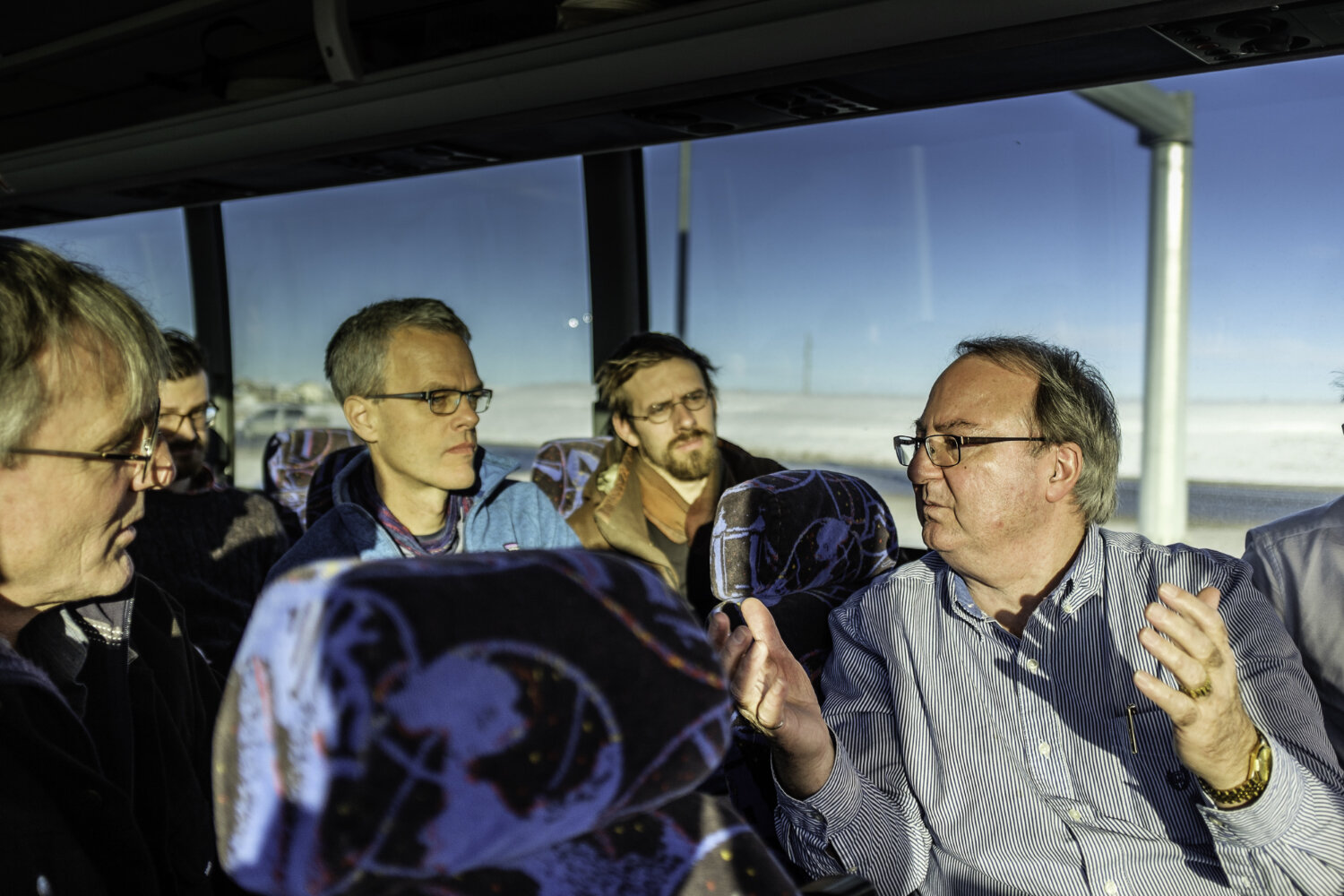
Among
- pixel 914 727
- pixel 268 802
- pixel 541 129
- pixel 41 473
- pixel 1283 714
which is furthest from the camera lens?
pixel 541 129

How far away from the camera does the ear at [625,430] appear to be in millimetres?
3686

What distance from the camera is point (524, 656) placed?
812 mm

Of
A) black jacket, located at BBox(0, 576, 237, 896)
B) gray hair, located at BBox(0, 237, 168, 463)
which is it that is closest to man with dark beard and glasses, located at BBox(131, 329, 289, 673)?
black jacket, located at BBox(0, 576, 237, 896)

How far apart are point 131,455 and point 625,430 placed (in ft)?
7.87

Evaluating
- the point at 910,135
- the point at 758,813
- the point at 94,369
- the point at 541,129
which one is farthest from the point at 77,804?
the point at 910,135

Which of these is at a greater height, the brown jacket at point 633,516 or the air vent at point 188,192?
the air vent at point 188,192

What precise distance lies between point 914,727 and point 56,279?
1.65 metres

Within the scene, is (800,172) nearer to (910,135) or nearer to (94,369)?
(910,135)

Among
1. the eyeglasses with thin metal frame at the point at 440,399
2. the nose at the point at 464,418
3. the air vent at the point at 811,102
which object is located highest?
the air vent at the point at 811,102

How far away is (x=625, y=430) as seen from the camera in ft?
12.2

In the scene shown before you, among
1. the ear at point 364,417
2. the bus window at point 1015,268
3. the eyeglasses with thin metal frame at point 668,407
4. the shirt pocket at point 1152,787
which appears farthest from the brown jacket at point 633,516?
the shirt pocket at point 1152,787

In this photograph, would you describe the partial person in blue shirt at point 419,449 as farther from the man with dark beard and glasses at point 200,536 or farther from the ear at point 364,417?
the man with dark beard and glasses at point 200,536

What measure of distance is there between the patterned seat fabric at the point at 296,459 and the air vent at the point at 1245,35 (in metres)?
3.25

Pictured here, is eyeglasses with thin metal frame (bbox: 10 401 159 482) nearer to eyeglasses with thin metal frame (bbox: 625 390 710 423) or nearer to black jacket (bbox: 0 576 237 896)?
black jacket (bbox: 0 576 237 896)
